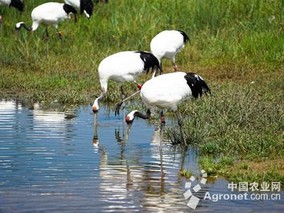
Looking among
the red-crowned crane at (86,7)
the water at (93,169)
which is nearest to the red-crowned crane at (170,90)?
the water at (93,169)

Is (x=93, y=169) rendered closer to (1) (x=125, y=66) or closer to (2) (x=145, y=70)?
(1) (x=125, y=66)

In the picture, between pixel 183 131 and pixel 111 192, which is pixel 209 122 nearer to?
pixel 183 131

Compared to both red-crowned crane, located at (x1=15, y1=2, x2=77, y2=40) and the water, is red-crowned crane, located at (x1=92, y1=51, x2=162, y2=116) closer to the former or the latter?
the water

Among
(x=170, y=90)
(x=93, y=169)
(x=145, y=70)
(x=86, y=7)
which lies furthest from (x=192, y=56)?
(x=93, y=169)

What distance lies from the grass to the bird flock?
1.03ft

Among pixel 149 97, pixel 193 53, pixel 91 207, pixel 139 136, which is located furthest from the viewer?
pixel 193 53

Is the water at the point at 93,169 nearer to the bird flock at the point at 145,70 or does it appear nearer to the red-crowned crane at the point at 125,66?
the bird flock at the point at 145,70

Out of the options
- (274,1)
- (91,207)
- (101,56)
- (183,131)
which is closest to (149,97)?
(183,131)

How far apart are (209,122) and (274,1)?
701 cm

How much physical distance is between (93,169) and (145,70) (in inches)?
149

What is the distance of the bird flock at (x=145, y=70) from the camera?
10289 millimetres

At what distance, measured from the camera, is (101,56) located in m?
16.2

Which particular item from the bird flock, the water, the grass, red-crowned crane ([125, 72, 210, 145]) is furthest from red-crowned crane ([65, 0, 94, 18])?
red-crowned crane ([125, 72, 210, 145])

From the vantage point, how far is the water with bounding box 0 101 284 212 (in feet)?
25.3
